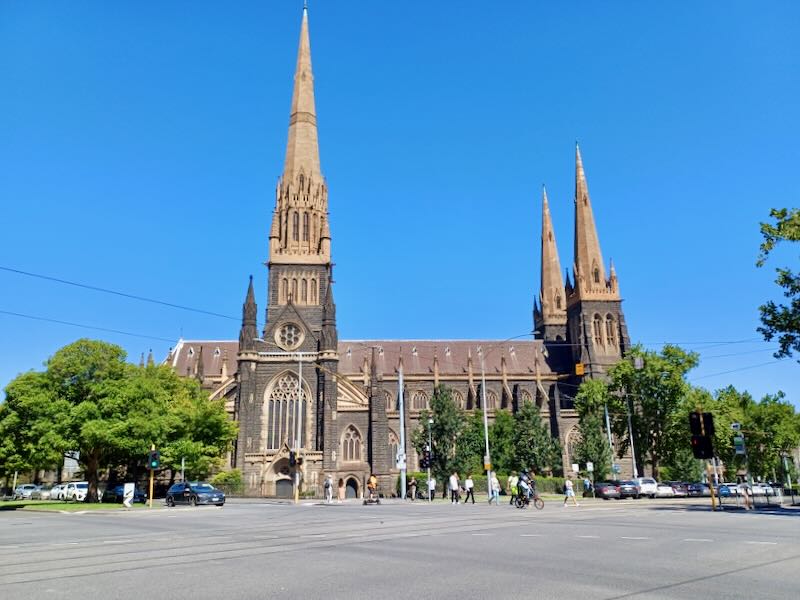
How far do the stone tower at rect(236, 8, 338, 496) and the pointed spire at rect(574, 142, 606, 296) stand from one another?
31.3 m

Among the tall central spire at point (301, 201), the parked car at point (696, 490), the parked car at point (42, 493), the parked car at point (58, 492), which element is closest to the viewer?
the parked car at point (696, 490)

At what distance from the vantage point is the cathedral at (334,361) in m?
54.9

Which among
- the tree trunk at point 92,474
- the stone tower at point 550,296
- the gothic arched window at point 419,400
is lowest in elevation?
the tree trunk at point 92,474

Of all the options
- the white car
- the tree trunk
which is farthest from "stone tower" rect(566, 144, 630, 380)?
the tree trunk

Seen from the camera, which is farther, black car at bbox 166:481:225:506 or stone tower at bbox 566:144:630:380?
stone tower at bbox 566:144:630:380

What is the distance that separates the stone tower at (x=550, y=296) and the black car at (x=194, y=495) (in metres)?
56.2

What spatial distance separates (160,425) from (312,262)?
93.6 feet

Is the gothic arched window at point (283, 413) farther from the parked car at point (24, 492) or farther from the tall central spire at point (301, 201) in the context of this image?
the parked car at point (24, 492)

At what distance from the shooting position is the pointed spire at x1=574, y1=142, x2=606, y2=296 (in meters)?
75.4

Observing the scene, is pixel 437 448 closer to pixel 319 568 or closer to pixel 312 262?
pixel 312 262

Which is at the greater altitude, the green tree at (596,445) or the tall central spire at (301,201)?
the tall central spire at (301,201)

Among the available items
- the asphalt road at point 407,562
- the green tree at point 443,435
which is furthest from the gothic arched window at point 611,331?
the asphalt road at point 407,562

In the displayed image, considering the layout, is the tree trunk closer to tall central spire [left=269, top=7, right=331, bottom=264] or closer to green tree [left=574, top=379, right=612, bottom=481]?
tall central spire [left=269, top=7, right=331, bottom=264]

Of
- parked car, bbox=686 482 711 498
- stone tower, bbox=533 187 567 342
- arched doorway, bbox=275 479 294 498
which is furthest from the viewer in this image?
stone tower, bbox=533 187 567 342
